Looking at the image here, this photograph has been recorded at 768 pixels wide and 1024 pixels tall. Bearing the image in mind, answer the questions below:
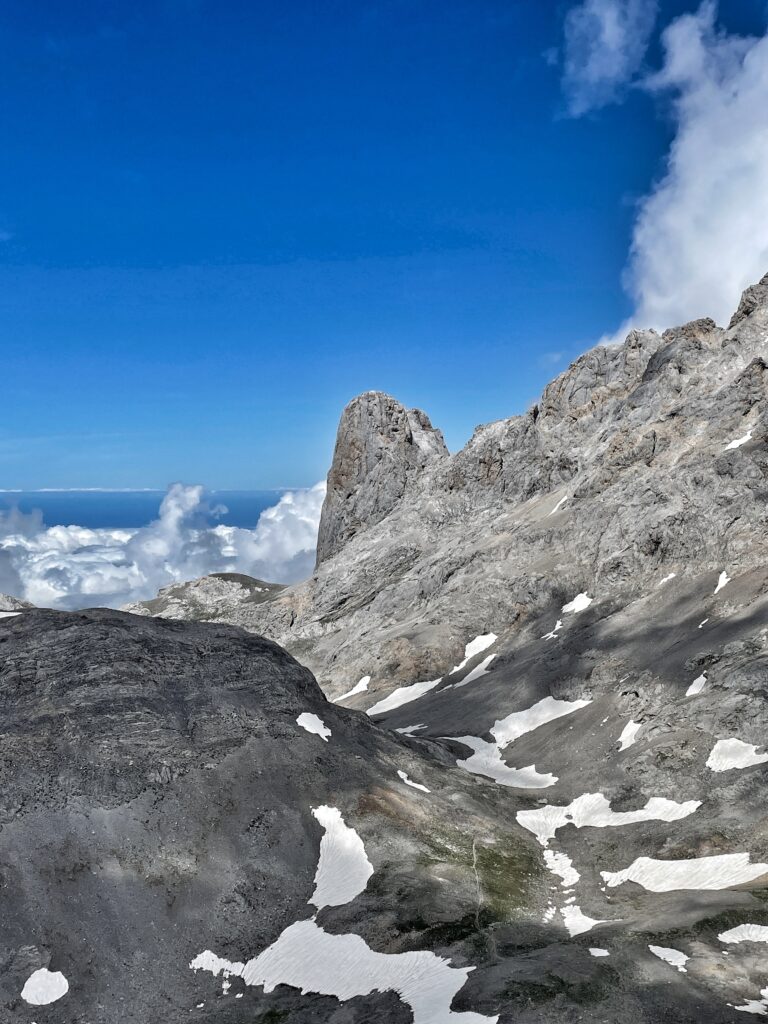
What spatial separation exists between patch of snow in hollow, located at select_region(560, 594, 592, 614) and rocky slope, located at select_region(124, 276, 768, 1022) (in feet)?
2.81

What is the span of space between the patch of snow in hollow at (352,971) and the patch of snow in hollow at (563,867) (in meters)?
14.9

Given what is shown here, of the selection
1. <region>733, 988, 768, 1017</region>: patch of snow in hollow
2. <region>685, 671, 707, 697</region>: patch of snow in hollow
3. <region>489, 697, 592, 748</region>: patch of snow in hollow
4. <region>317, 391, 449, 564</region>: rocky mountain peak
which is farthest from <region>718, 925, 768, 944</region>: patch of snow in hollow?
<region>317, 391, 449, 564</region>: rocky mountain peak

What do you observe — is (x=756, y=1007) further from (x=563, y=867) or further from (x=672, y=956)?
(x=563, y=867)

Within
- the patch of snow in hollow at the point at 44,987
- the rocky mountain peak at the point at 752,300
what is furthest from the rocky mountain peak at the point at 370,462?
the patch of snow in hollow at the point at 44,987

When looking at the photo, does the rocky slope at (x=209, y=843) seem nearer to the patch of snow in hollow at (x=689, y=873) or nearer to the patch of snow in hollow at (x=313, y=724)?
the patch of snow in hollow at (x=313, y=724)

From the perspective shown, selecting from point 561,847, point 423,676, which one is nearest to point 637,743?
point 561,847

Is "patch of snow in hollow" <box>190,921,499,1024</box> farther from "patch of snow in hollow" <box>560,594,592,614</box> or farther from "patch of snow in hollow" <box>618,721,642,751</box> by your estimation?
"patch of snow in hollow" <box>560,594,592,614</box>

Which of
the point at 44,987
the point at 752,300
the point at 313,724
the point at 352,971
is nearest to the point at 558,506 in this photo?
the point at 752,300

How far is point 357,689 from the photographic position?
389 feet

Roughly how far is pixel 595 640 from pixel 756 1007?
61737 millimetres

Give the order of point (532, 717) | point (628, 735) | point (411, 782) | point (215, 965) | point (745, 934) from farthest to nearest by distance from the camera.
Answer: point (532, 717) → point (628, 735) → point (411, 782) → point (215, 965) → point (745, 934)

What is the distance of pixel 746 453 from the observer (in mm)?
103375

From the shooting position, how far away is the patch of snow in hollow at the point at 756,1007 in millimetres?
31188

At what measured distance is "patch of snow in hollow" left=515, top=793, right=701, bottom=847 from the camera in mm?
57469
